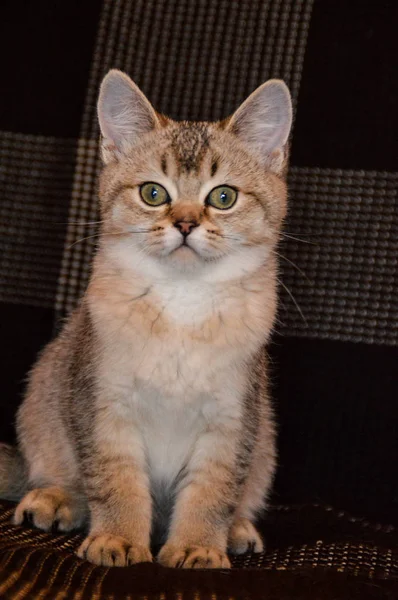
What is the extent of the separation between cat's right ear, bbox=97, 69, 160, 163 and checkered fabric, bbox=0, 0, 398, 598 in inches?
13.4

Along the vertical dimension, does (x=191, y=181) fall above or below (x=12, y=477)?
above

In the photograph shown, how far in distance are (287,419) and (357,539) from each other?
1.32 feet

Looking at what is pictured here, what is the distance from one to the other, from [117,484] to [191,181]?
523 mm

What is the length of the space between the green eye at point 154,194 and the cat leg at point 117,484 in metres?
0.36

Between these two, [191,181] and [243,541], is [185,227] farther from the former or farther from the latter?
[243,541]

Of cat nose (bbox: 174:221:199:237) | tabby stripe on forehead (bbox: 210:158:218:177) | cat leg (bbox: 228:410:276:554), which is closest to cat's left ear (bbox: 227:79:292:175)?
tabby stripe on forehead (bbox: 210:158:218:177)

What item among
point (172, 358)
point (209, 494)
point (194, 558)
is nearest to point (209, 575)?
point (194, 558)

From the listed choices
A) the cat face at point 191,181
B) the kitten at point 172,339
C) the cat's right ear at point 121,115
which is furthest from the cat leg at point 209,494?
the cat's right ear at point 121,115

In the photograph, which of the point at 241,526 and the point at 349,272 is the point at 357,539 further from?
the point at 349,272

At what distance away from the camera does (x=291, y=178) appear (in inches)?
71.6

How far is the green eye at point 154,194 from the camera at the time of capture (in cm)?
143

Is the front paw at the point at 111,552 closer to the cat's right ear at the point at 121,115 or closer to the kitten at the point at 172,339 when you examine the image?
the kitten at the point at 172,339

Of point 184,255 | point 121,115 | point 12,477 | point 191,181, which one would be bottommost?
point 12,477

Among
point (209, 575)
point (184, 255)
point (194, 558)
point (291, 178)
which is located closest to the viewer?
point (209, 575)
